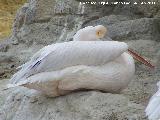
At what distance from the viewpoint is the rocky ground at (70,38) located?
2.10 metres

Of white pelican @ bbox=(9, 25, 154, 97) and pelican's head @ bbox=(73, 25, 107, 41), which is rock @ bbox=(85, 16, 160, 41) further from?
white pelican @ bbox=(9, 25, 154, 97)

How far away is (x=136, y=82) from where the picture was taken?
2922mm

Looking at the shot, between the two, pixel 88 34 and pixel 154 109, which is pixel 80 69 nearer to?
pixel 88 34

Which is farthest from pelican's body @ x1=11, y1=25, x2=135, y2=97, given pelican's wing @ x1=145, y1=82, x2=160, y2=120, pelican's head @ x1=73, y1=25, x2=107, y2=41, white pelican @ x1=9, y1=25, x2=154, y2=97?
pelican's wing @ x1=145, y1=82, x2=160, y2=120

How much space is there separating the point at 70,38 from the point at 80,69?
1635 millimetres

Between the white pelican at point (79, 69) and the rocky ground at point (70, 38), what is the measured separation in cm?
6

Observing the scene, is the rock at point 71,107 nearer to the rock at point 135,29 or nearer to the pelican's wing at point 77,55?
the pelican's wing at point 77,55

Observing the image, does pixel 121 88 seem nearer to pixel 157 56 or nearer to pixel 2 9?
pixel 157 56

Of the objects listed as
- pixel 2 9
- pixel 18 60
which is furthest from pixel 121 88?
pixel 2 9

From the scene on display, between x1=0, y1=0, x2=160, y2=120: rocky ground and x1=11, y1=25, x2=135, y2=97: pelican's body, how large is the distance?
6 cm

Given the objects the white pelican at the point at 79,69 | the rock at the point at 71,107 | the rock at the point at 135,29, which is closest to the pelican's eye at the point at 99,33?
the white pelican at the point at 79,69

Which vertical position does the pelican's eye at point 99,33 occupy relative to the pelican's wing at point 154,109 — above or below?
above

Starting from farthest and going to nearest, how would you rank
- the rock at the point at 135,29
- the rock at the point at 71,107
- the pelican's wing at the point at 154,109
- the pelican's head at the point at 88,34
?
the rock at the point at 135,29, the pelican's head at the point at 88,34, the rock at the point at 71,107, the pelican's wing at the point at 154,109

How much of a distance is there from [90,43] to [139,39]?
1395mm
